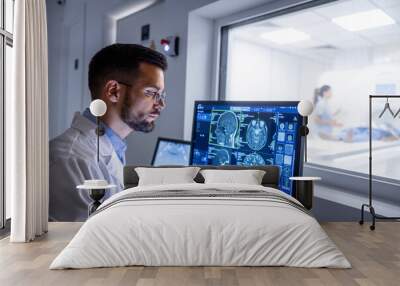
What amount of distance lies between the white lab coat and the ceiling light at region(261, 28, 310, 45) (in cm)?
233

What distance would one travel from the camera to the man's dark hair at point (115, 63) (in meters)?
5.94

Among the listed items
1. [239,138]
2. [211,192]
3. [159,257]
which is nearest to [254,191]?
[211,192]

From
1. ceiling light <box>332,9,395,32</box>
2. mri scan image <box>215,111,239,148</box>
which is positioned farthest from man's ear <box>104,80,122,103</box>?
ceiling light <box>332,9,395,32</box>

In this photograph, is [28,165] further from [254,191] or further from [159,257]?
[254,191]

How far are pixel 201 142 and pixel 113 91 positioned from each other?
4.29 feet

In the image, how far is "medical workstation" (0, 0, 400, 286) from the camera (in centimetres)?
334

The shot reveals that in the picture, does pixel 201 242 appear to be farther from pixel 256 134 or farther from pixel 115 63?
pixel 115 63

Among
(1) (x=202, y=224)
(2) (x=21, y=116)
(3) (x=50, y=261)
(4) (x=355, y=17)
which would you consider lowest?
(3) (x=50, y=261)

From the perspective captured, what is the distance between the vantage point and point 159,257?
3.35 meters

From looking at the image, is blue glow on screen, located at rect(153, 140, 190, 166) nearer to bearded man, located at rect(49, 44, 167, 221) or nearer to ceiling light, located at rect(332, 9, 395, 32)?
bearded man, located at rect(49, 44, 167, 221)

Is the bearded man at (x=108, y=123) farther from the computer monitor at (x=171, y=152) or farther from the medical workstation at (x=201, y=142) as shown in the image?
the computer monitor at (x=171, y=152)

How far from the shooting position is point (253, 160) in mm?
5113

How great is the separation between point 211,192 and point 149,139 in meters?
2.46

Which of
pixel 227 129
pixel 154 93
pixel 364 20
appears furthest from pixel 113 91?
pixel 364 20
